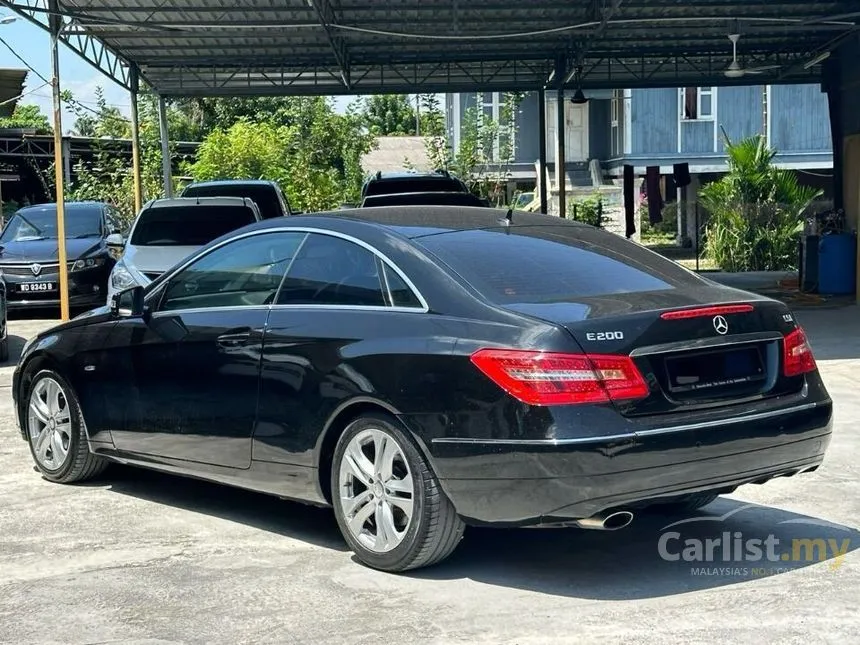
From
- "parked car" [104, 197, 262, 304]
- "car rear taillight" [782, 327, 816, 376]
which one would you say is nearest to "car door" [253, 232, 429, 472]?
"car rear taillight" [782, 327, 816, 376]

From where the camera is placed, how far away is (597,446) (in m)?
4.72

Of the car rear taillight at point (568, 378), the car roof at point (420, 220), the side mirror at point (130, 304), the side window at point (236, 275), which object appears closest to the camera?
the car rear taillight at point (568, 378)

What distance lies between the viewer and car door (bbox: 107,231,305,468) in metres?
5.94

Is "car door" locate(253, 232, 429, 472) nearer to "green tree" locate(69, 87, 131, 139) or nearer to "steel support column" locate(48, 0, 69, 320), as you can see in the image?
"steel support column" locate(48, 0, 69, 320)

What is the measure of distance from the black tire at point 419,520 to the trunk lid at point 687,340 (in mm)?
741

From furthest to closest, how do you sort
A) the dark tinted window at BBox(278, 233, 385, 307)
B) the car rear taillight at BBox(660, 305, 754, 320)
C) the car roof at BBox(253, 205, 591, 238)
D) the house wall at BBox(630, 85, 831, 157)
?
the house wall at BBox(630, 85, 831, 157) < the car roof at BBox(253, 205, 591, 238) < the dark tinted window at BBox(278, 233, 385, 307) < the car rear taillight at BBox(660, 305, 754, 320)

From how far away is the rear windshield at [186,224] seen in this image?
47.5 feet

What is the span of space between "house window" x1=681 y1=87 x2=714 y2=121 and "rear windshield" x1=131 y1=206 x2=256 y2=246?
2083 cm

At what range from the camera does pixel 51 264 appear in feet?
57.0

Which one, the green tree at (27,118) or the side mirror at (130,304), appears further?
the green tree at (27,118)

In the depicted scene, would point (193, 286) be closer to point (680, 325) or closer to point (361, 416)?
point (361, 416)

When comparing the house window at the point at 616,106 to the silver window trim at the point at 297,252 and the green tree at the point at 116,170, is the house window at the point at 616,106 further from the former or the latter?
the silver window trim at the point at 297,252

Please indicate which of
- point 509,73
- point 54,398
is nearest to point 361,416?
point 54,398

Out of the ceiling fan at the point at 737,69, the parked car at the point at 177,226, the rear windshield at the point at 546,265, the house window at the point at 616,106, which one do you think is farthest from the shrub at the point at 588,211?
the rear windshield at the point at 546,265
